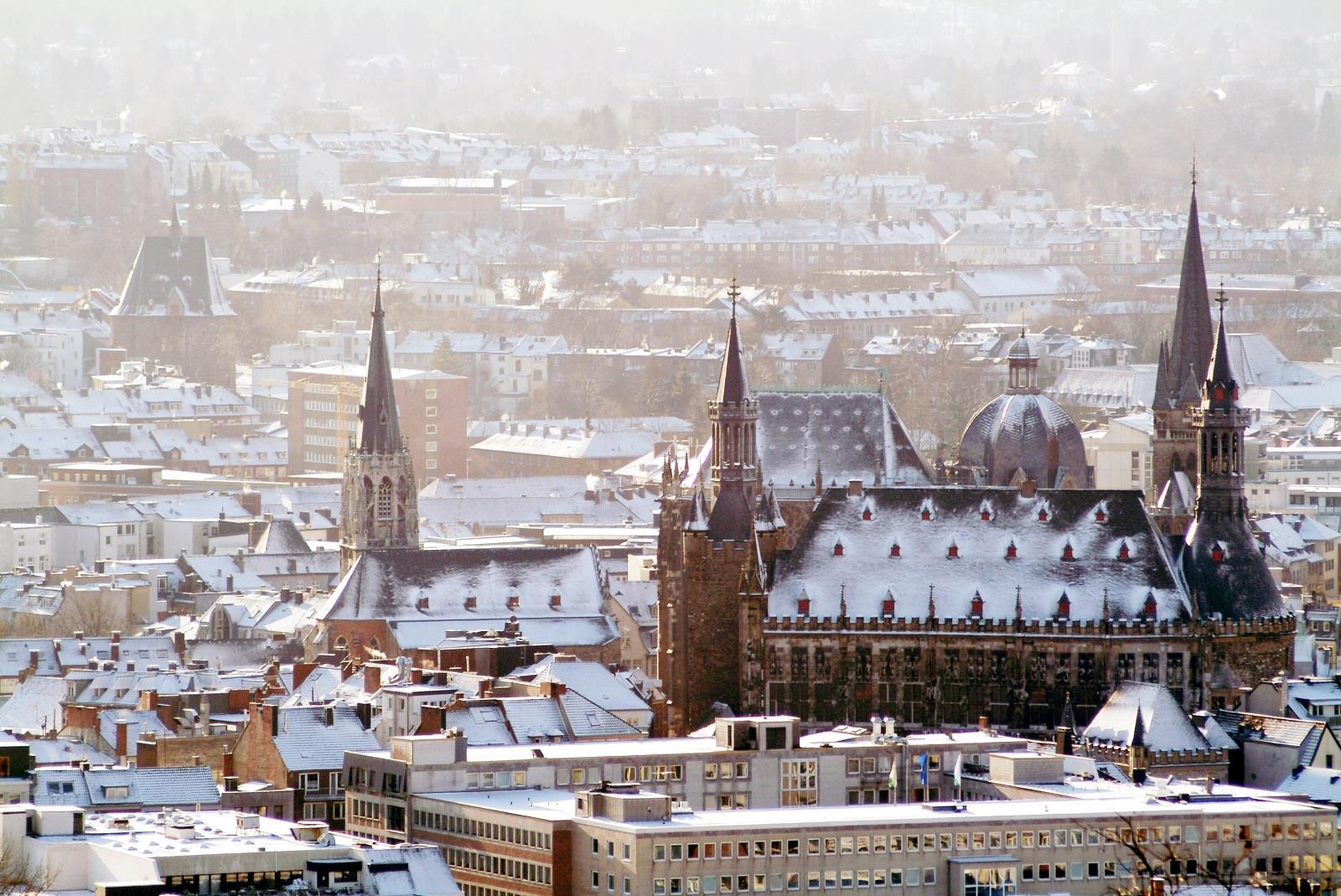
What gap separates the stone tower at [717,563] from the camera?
112 metres

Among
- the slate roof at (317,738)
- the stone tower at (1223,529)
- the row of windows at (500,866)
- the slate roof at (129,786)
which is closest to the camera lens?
the row of windows at (500,866)

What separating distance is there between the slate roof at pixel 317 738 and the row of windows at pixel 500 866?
11199mm

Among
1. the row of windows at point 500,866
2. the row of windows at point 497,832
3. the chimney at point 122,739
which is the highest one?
the chimney at point 122,739

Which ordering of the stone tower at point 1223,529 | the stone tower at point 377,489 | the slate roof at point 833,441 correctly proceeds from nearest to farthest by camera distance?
the stone tower at point 1223,529, the slate roof at point 833,441, the stone tower at point 377,489

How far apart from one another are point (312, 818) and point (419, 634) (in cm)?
2737

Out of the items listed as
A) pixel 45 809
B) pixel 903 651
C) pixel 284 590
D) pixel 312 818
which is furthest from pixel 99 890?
pixel 284 590

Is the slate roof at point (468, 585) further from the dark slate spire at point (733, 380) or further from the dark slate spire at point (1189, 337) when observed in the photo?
the dark slate spire at point (1189, 337)

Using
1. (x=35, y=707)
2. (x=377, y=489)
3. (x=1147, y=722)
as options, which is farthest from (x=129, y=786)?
(x=377, y=489)

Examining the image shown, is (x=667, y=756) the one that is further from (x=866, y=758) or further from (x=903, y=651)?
(x=903, y=651)

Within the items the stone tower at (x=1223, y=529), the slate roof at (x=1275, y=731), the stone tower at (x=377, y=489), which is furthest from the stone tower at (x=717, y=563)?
the stone tower at (x=377, y=489)

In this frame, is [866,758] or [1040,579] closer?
[866,758]

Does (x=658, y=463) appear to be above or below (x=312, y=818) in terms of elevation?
above

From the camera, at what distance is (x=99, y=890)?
258ft

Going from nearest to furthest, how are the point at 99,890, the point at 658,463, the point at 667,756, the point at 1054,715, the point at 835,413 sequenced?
the point at 99,890, the point at 667,756, the point at 1054,715, the point at 835,413, the point at 658,463
